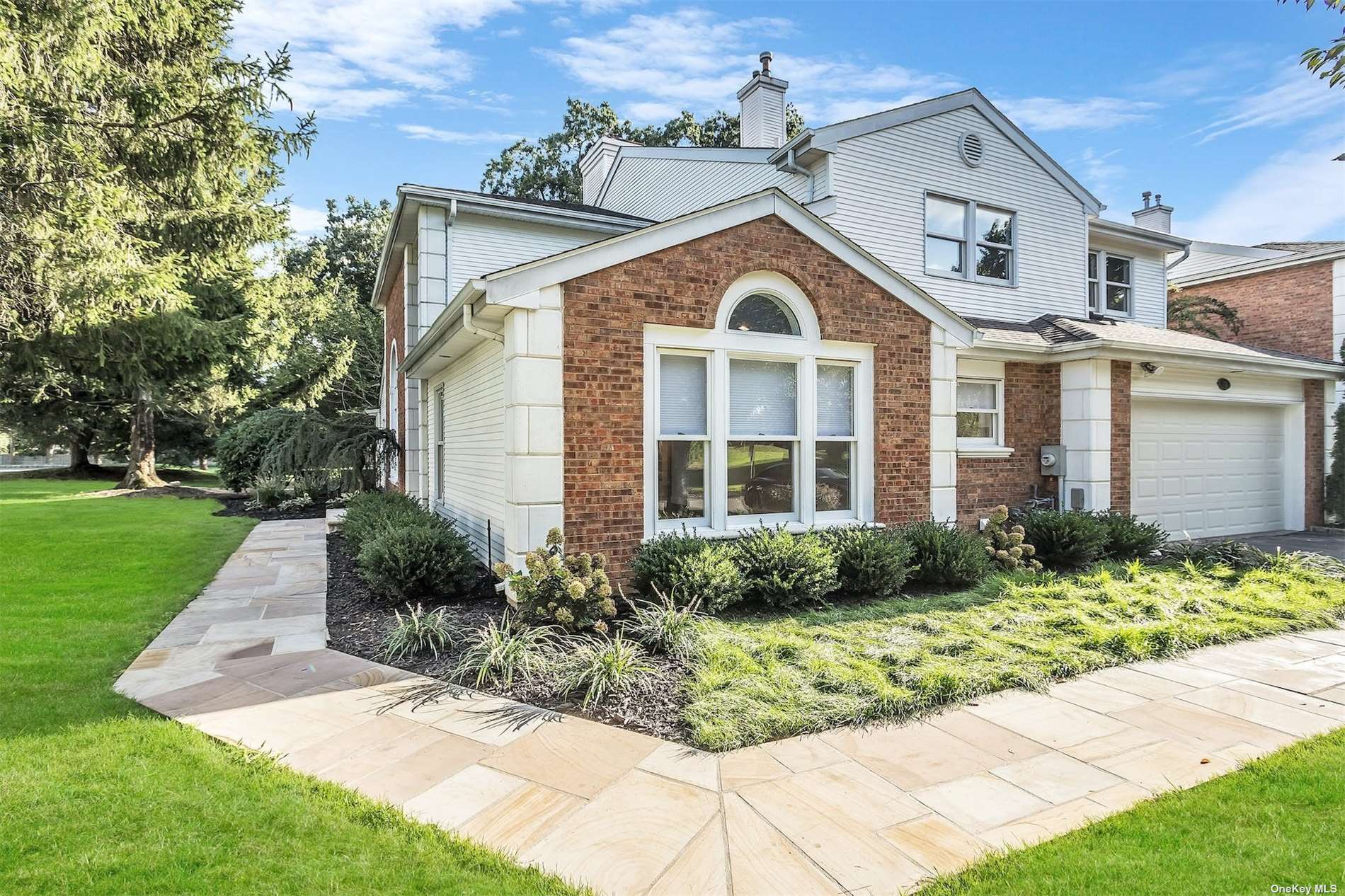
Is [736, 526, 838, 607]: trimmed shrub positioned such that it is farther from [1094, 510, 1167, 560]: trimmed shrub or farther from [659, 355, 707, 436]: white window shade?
[1094, 510, 1167, 560]: trimmed shrub

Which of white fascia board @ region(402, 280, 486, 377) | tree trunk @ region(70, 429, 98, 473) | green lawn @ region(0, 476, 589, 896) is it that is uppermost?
white fascia board @ region(402, 280, 486, 377)

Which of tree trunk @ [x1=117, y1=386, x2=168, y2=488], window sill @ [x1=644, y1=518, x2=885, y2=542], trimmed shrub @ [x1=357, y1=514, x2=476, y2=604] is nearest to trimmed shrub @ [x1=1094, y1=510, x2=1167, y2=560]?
window sill @ [x1=644, y1=518, x2=885, y2=542]

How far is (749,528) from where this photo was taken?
292 inches

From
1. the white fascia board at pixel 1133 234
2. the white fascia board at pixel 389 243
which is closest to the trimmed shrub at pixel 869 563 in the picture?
the white fascia board at pixel 389 243

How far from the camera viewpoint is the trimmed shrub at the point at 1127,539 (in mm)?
9289

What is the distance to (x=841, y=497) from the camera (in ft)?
26.4

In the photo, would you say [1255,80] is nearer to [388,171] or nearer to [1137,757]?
[1137,757]

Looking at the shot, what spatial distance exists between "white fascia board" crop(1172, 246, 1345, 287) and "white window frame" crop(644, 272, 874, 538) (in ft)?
42.2

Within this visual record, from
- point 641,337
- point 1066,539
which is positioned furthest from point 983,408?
point 641,337

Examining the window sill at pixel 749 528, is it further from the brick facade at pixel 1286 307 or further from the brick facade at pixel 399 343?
the brick facade at pixel 1286 307

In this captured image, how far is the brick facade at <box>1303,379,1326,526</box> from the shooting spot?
A: 12.9 meters

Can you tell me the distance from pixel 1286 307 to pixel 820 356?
13.9m

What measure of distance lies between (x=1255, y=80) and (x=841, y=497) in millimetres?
8556

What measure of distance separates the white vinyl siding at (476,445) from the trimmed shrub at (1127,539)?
7.65 m
